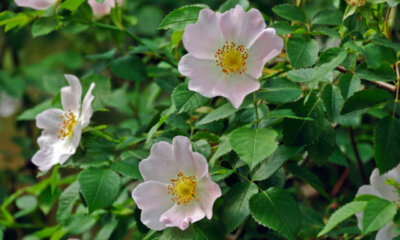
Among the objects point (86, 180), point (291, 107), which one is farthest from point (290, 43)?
point (86, 180)

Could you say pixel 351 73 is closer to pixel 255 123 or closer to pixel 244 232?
pixel 255 123

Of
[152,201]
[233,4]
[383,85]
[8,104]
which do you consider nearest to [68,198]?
[152,201]

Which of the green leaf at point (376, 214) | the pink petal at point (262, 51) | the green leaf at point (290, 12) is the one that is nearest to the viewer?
the green leaf at point (376, 214)

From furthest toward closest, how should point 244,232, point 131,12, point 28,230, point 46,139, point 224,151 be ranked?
1. point 131,12
2. point 28,230
3. point 244,232
4. point 46,139
5. point 224,151

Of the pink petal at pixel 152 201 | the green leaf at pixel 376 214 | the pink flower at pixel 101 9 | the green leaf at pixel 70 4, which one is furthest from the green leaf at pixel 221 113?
the pink flower at pixel 101 9

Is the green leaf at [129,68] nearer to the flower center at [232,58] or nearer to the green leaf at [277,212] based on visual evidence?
the flower center at [232,58]

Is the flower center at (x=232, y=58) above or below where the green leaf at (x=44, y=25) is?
above
